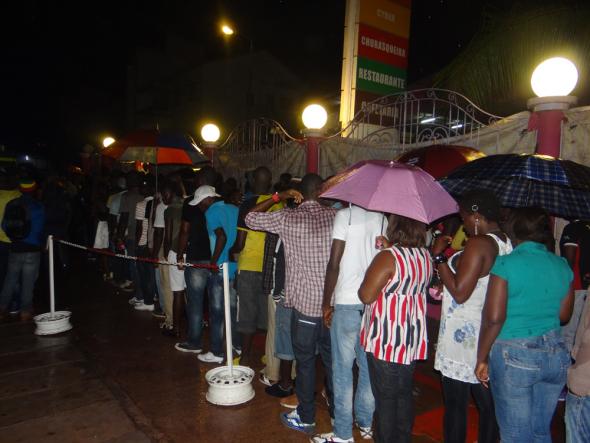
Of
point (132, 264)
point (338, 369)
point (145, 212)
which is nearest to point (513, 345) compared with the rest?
point (338, 369)

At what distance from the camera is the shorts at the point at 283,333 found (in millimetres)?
3996

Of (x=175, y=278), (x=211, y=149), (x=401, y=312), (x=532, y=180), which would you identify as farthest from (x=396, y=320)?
(x=211, y=149)

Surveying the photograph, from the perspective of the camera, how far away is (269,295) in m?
4.51

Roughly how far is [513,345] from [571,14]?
5835 millimetres

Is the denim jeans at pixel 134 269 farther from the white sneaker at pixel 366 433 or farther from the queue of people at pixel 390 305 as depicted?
the white sneaker at pixel 366 433

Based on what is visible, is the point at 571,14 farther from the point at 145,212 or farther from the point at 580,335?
the point at 145,212

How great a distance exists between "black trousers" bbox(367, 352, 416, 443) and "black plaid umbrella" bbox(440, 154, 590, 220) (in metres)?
1.51

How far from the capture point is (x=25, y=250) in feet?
20.5

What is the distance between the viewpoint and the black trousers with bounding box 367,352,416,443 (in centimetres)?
280

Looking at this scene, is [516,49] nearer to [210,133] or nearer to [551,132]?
[551,132]

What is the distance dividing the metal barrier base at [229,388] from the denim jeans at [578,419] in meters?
2.72

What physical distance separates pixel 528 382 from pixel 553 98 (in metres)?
3.19

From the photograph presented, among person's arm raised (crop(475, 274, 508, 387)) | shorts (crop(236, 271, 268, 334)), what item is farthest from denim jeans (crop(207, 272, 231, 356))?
person's arm raised (crop(475, 274, 508, 387))

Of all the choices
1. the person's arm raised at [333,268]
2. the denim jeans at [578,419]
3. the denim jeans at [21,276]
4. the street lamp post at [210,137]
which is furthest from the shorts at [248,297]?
the street lamp post at [210,137]
